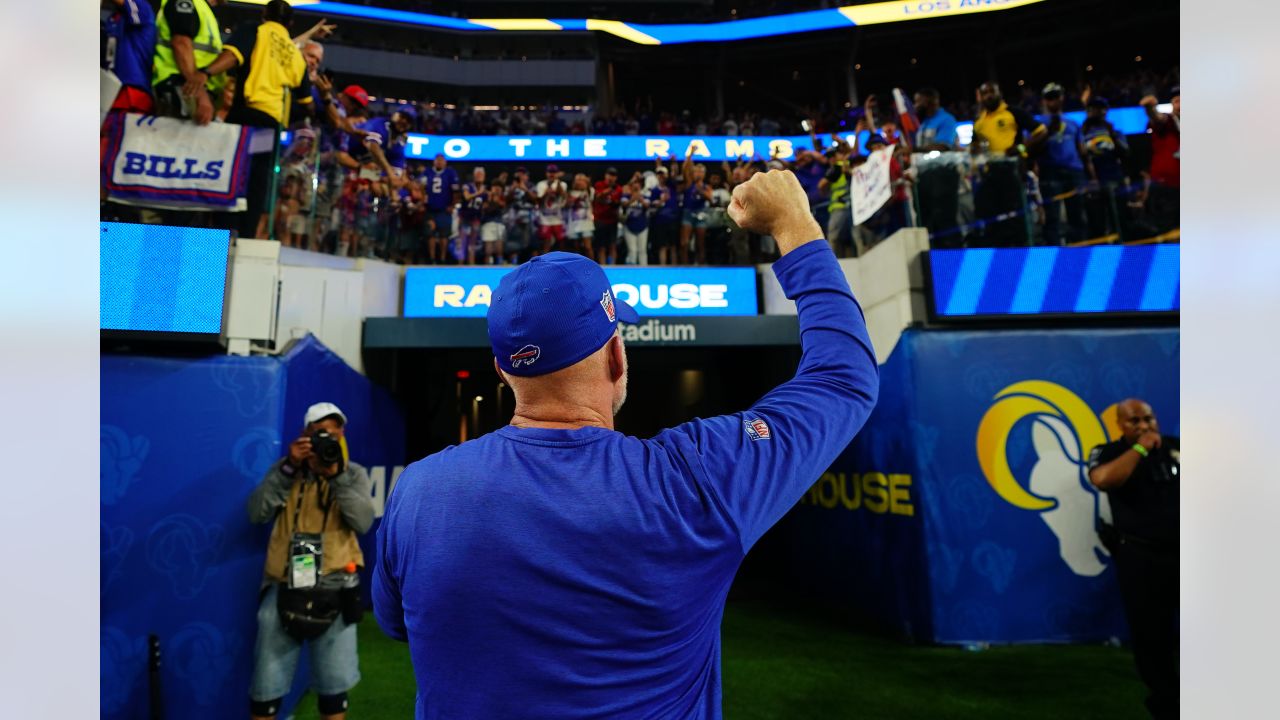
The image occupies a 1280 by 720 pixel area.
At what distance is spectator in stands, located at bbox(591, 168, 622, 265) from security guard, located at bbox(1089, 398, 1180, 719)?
5990mm

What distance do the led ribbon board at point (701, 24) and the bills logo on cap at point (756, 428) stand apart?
2784 cm

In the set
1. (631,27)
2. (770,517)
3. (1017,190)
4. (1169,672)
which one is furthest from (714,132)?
(770,517)

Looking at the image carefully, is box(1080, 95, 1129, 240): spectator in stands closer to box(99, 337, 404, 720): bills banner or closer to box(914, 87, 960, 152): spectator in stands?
box(914, 87, 960, 152): spectator in stands

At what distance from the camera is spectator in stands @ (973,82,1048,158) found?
7266 mm

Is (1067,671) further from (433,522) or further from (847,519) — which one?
(433,522)

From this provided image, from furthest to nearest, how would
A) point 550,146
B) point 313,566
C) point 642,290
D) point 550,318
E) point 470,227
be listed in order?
point 550,146 → point 470,227 → point 642,290 → point 313,566 → point 550,318

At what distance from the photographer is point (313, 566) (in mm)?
4238

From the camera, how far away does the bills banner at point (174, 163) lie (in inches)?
194

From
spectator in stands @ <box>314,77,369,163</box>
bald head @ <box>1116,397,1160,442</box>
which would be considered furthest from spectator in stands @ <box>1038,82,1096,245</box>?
spectator in stands @ <box>314,77,369,163</box>

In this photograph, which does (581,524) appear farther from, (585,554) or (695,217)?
(695,217)

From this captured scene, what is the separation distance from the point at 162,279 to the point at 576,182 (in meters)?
6.24

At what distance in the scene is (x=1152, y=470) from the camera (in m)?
4.20

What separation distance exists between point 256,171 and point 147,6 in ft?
3.69

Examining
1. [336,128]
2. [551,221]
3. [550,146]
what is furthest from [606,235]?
[550,146]
